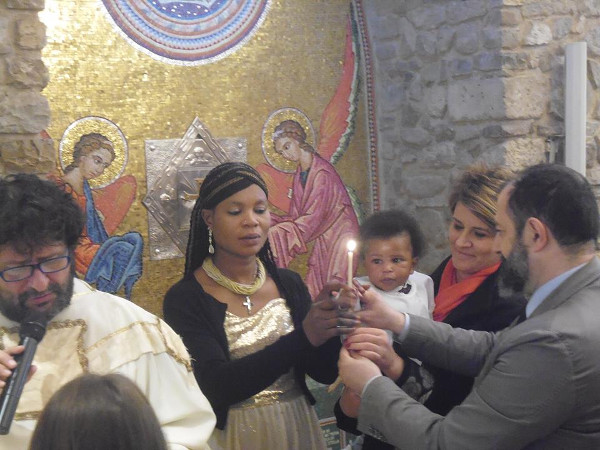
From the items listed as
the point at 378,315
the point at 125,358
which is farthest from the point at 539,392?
the point at 125,358

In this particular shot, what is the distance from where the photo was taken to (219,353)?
247 centimetres

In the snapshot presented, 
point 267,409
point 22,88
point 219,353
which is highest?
point 22,88

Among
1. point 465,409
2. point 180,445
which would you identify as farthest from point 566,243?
point 180,445

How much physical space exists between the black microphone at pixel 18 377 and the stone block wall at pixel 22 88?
4.04 feet

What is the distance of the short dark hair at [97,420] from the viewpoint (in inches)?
45.8

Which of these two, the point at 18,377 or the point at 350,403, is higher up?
the point at 18,377

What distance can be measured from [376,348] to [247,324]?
0.51 meters

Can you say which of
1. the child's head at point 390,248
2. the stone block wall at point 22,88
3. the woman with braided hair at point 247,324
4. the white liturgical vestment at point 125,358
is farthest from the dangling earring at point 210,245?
the stone block wall at point 22,88

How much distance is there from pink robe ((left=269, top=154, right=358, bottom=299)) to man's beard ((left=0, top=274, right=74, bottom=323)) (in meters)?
2.35

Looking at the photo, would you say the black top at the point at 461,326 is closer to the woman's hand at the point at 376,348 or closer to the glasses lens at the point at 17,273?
the woman's hand at the point at 376,348

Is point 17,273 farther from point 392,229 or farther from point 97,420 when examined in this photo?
point 392,229

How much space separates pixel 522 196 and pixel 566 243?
0.16 meters

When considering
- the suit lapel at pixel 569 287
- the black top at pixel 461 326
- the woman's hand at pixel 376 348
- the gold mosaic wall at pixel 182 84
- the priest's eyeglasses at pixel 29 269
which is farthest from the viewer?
the gold mosaic wall at pixel 182 84

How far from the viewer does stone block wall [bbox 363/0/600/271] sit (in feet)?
13.7
